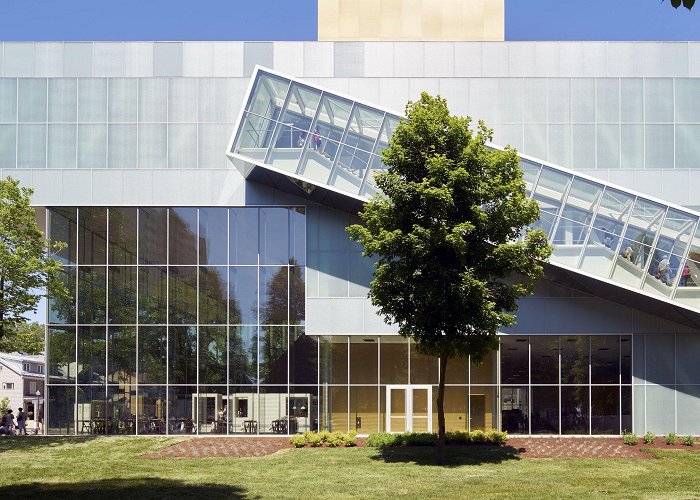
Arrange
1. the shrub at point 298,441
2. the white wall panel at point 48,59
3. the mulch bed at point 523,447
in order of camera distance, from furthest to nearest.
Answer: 1. the white wall panel at point 48,59
2. the shrub at point 298,441
3. the mulch bed at point 523,447

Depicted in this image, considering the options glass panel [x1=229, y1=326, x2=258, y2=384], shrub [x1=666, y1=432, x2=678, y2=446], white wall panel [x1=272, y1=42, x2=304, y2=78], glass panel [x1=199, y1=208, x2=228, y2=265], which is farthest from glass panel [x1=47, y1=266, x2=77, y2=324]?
shrub [x1=666, y1=432, x2=678, y2=446]

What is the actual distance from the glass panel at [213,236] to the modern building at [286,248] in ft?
0.20

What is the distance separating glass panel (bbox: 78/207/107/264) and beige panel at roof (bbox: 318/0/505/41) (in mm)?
14196

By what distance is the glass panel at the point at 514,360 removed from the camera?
38281mm

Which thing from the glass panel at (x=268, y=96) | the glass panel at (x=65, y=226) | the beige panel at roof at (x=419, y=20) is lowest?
the glass panel at (x=65, y=226)

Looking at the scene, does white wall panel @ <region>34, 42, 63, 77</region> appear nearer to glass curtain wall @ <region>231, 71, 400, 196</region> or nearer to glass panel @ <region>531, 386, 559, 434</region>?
glass curtain wall @ <region>231, 71, 400, 196</region>

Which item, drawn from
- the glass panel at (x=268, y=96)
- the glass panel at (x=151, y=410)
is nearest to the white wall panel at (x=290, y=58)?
the glass panel at (x=268, y=96)

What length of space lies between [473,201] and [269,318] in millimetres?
12597

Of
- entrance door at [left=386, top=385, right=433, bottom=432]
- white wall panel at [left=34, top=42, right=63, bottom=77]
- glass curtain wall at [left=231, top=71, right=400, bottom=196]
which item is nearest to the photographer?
glass curtain wall at [left=231, top=71, right=400, bottom=196]

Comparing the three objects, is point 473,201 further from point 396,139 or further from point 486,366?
point 486,366

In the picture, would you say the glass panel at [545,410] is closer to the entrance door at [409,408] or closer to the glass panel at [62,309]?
the entrance door at [409,408]

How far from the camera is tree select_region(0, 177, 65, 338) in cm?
3475

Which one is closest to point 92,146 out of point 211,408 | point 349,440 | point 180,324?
point 180,324

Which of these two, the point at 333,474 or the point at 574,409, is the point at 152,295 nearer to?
the point at 333,474
